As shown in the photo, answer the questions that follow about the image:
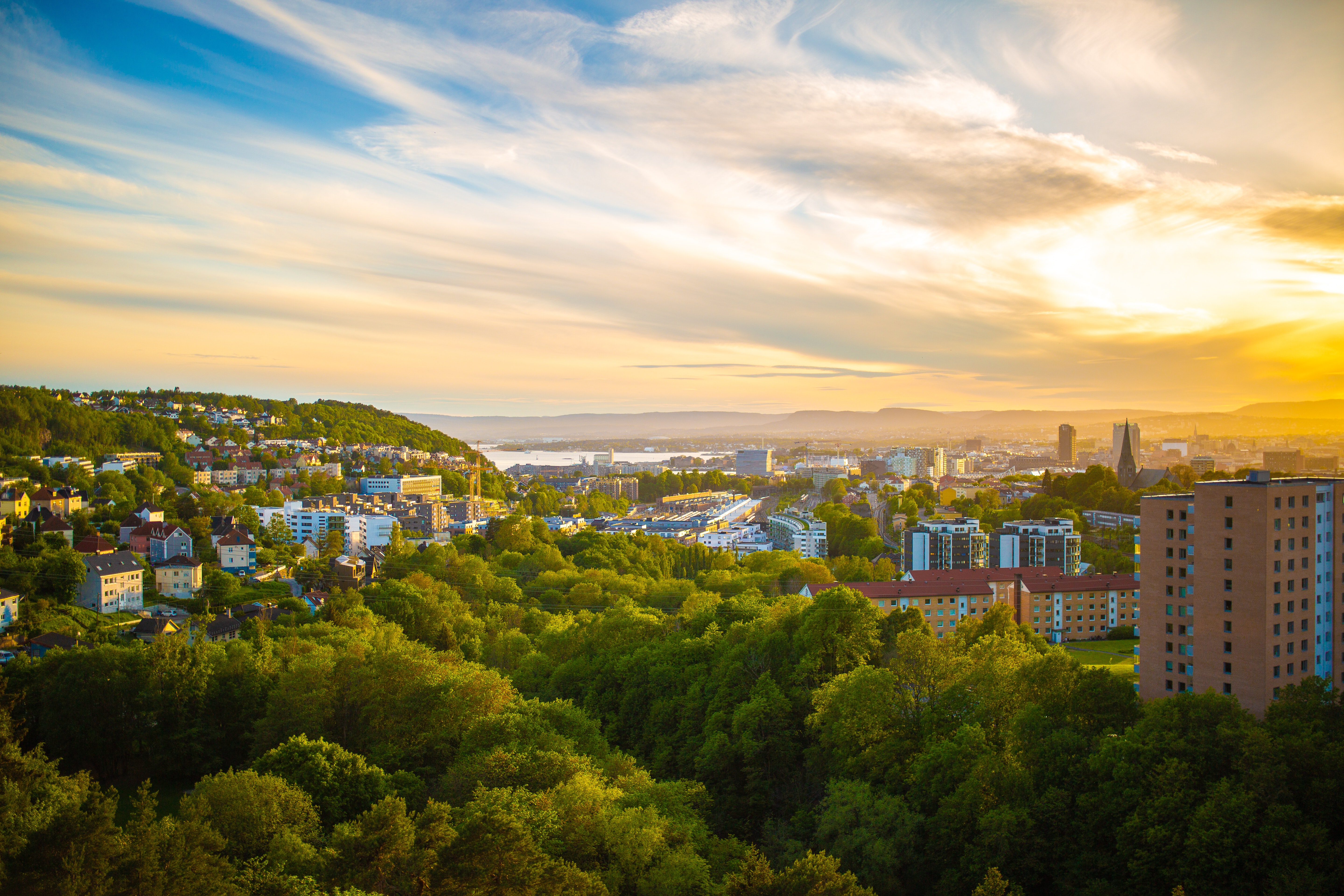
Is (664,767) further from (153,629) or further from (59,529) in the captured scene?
(59,529)

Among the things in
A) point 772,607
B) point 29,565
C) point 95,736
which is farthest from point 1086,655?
point 29,565

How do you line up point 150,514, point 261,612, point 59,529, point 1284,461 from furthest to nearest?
point 150,514 → point 59,529 → point 1284,461 → point 261,612

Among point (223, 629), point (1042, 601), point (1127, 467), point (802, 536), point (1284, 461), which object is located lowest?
point (1042, 601)

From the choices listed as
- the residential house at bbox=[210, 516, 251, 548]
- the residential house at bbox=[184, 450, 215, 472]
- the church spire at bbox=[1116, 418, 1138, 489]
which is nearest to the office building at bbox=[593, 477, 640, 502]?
the residential house at bbox=[184, 450, 215, 472]

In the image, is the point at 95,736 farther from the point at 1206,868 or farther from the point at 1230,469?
the point at 1230,469

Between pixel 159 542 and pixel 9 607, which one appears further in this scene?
pixel 159 542

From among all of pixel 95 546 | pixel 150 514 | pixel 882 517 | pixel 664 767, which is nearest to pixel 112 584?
pixel 95 546

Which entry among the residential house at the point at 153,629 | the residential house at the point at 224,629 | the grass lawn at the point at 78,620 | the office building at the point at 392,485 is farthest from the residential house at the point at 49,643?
the office building at the point at 392,485
